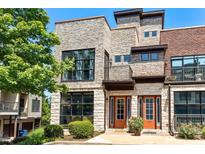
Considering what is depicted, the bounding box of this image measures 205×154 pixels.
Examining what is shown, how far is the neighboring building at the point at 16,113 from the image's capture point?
77.0ft

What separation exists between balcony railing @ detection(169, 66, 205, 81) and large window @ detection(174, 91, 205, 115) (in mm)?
838

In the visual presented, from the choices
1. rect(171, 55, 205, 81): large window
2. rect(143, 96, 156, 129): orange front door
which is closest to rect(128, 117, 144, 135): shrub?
rect(143, 96, 156, 129): orange front door

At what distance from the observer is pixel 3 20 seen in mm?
7445

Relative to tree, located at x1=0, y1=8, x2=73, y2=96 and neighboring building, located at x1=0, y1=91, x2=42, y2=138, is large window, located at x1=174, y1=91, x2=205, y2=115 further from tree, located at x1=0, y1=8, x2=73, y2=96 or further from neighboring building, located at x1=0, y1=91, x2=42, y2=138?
neighboring building, located at x1=0, y1=91, x2=42, y2=138

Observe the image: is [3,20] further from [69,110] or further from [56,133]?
[69,110]

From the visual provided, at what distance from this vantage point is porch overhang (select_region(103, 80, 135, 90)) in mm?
12328

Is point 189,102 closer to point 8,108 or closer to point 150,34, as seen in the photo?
point 150,34

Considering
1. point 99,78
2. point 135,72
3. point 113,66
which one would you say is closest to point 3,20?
point 99,78

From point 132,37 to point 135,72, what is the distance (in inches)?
90.5

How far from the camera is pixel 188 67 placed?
1252 cm

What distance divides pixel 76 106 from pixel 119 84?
2628 mm

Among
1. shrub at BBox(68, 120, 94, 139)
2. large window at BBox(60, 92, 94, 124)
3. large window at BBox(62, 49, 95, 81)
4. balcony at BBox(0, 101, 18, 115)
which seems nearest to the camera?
shrub at BBox(68, 120, 94, 139)

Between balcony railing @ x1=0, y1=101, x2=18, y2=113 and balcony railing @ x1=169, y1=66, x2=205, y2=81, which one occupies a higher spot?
balcony railing @ x1=169, y1=66, x2=205, y2=81

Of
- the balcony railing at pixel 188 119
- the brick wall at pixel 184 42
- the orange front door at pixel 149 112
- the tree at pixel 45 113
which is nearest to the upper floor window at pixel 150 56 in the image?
the brick wall at pixel 184 42
